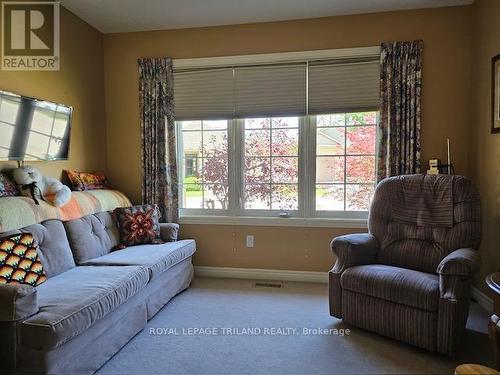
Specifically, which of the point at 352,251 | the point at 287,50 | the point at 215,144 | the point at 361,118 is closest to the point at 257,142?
the point at 215,144

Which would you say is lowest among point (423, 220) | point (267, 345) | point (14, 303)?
point (267, 345)

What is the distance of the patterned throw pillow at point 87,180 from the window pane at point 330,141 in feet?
7.42

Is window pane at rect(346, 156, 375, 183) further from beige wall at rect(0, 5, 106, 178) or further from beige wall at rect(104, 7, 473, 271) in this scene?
beige wall at rect(0, 5, 106, 178)

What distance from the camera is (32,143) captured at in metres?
2.82

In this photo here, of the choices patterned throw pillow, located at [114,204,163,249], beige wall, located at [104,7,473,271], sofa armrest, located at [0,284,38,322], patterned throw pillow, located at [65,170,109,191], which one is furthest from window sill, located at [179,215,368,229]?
sofa armrest, located at [0,284,38,322]

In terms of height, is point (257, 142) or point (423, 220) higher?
point (257, 142)

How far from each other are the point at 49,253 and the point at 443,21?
12.6ft

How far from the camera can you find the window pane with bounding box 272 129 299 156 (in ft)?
12.0

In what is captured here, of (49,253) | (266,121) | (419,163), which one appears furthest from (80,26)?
(419,163)

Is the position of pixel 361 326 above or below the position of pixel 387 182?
below

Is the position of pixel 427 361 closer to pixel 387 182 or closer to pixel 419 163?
pixel 387 182

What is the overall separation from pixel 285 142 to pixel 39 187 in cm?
227

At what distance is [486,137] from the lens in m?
2.98

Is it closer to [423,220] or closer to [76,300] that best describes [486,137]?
[423,220]
